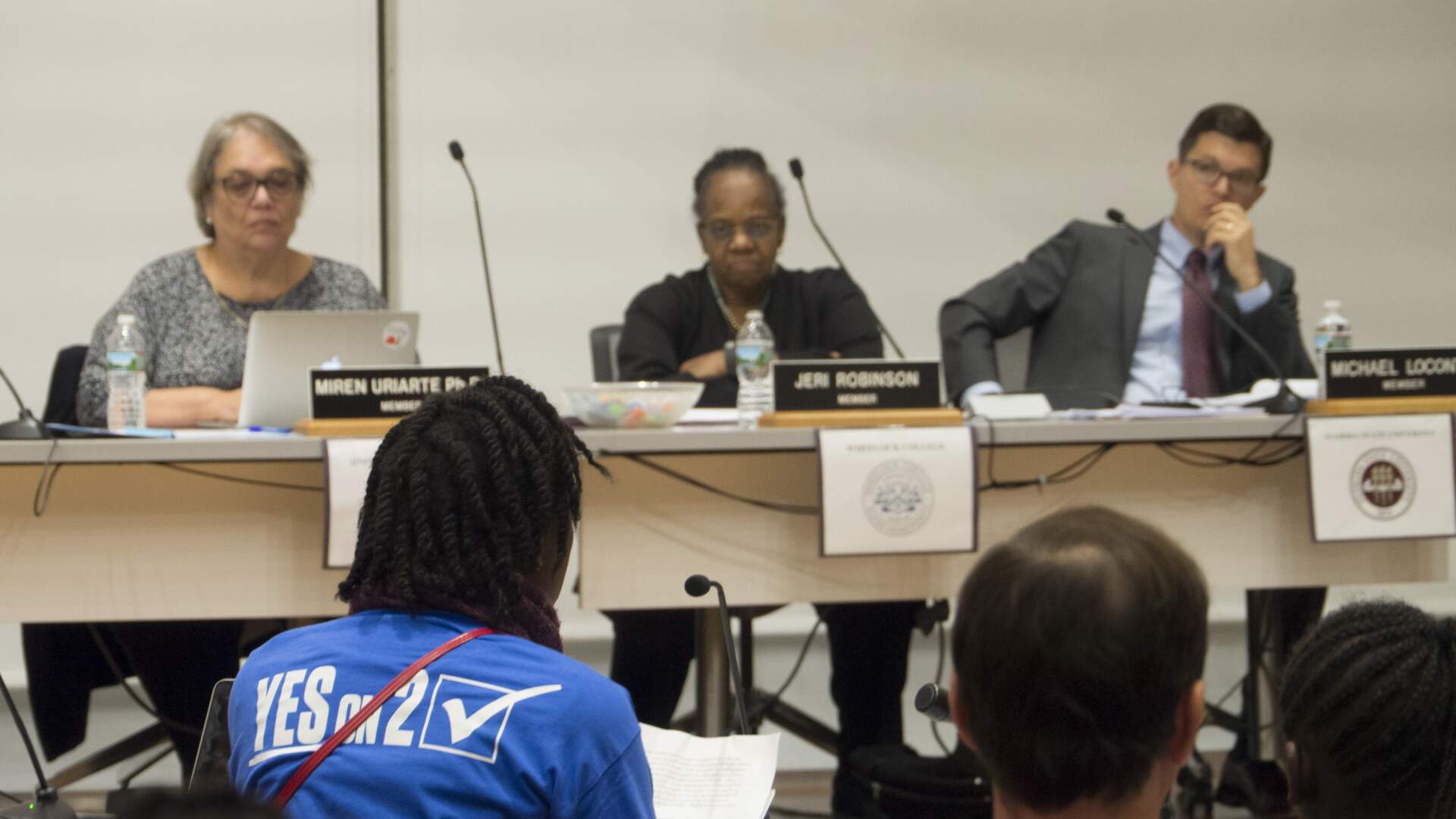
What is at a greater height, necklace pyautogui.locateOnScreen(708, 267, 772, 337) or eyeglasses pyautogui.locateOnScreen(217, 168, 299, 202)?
eyeglasses pyautogui.locateOnScreen(217, 168, 299, 202)

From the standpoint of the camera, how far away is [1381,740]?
87 cm

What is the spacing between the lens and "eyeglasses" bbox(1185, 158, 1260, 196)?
9.73ft

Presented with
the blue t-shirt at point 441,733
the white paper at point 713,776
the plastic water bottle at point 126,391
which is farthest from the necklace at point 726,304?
the blue t-shirt at point 441,733

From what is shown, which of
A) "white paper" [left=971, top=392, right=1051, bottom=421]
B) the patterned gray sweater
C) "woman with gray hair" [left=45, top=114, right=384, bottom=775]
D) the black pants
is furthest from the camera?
the patterned gray sweater

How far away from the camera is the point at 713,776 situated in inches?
49.9

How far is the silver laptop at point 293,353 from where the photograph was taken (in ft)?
7.61

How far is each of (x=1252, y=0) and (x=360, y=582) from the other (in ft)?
12.0

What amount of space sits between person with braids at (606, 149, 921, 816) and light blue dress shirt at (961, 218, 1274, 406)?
557 millimetres

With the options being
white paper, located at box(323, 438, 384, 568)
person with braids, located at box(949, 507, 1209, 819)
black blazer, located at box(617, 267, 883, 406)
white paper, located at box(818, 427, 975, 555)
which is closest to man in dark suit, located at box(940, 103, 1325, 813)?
black blazer, located at box(617, 267, 883, 406)

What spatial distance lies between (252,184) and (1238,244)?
197 cm

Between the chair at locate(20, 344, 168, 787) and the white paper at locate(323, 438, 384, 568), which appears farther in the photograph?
the chair at locate(20, 344, 168, 787)

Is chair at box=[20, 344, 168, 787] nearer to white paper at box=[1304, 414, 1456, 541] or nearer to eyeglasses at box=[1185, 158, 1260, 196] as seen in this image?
white paper at box=[1304, 414, 1456, 541]

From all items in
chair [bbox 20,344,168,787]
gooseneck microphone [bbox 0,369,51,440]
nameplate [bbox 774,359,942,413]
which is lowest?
chair [bbox 20,344,168,787]

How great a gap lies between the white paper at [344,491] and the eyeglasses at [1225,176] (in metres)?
1.89
